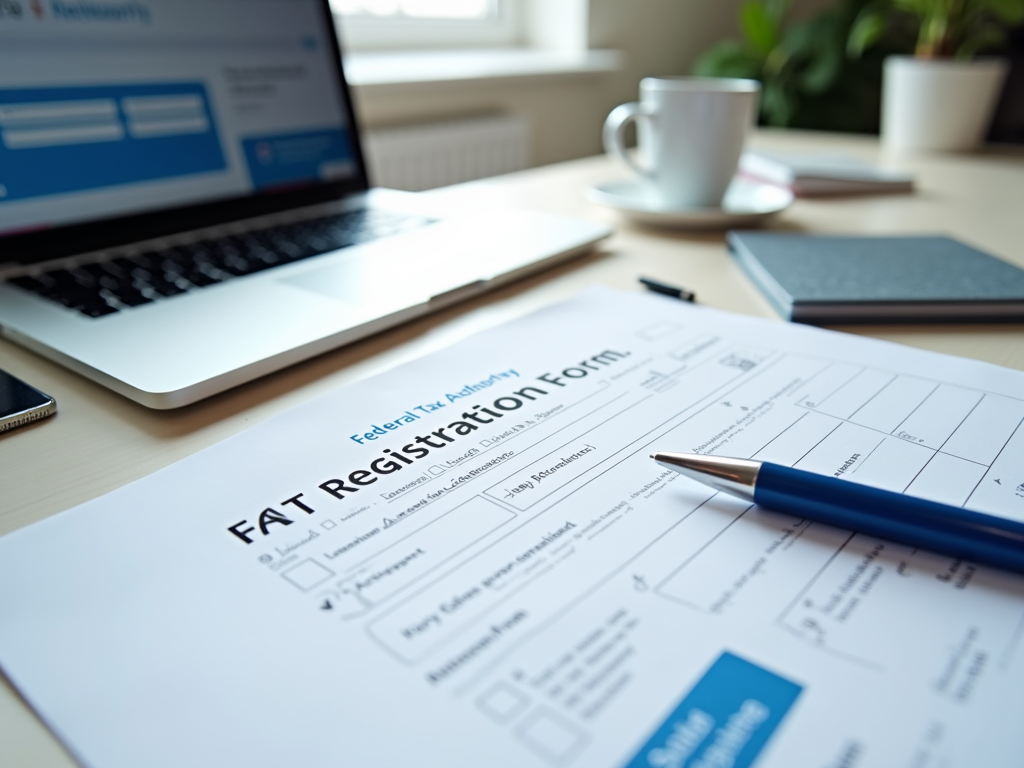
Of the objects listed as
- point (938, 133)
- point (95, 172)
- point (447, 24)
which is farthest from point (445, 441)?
point (447, 24)

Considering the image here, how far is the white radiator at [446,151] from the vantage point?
1529 millimetres

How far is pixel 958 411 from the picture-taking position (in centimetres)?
37

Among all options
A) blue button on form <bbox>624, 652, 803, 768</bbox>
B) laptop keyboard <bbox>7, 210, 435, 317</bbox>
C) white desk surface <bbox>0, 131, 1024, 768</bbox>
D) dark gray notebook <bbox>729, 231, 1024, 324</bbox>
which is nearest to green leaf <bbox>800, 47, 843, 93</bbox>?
white desk surface <bbox>0, 131, 1024, 768</bbox>

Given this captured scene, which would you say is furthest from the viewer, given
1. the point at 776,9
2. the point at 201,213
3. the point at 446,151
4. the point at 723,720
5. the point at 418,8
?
the point at 776,9

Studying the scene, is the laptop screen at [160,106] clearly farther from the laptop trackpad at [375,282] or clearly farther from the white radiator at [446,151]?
the white radiator at [446,151]

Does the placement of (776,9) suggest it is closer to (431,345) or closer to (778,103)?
(778,103)

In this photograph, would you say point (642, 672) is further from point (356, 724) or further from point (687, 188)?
point (687, 188)

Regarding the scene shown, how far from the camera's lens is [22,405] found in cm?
37

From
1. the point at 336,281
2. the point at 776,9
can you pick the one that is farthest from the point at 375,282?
the point at 776,9

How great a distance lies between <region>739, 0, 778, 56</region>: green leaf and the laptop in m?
A: 1.43

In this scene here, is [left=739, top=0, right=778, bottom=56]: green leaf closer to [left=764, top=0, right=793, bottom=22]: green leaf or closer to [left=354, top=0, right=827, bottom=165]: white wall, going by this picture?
[left=764, top=0, right=793, bottom=22]: green leaf

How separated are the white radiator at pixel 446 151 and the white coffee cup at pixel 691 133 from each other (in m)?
0.87

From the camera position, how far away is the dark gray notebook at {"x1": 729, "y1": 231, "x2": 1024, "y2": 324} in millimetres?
484

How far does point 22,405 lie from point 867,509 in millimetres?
403
